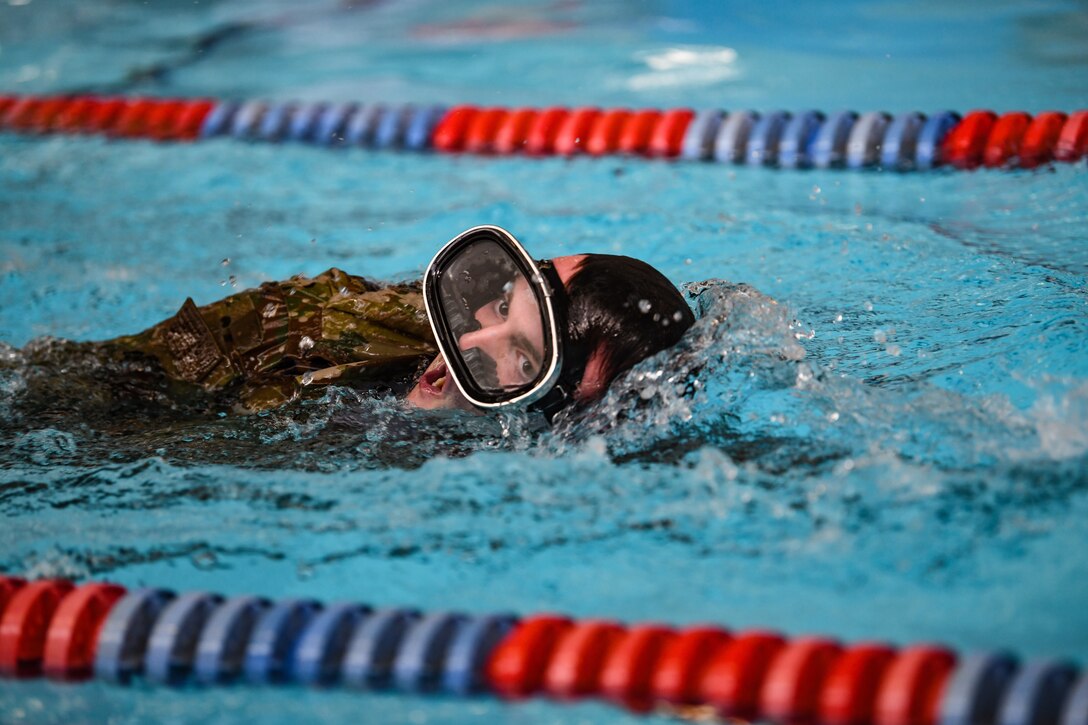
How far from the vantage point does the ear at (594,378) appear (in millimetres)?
2205

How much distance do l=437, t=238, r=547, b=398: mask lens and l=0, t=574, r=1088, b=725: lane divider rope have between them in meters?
0.49

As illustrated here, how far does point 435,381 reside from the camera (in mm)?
2416

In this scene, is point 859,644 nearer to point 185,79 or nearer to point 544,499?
point 544,499

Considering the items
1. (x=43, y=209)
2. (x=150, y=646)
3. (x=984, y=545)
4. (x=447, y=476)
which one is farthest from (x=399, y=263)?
(x=984, y=545)

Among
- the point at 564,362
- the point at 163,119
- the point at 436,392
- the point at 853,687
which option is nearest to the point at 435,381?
the point at 436,392

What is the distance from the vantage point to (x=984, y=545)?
193 centimetres

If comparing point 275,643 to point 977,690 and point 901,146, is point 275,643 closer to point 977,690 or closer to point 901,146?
point 977,690

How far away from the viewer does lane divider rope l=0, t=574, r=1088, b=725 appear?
160cm

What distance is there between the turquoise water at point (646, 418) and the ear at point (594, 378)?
32 millimetres

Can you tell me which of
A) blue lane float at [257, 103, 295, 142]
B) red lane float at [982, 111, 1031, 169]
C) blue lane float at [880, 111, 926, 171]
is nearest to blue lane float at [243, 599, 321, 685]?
blue lane float at [880, 111, 926, 171]

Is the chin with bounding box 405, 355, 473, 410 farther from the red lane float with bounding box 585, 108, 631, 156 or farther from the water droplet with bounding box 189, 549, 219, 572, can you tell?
the red lane float with bounding box 585, 108, 631, 156

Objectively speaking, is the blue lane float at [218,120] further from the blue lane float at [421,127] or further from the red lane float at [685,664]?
the red lane float at [685,664]

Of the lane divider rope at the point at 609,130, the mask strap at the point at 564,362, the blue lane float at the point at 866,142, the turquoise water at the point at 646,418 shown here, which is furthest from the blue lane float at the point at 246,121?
the mask strap at the point at 564,362

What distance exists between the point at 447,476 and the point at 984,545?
36.6 inches
